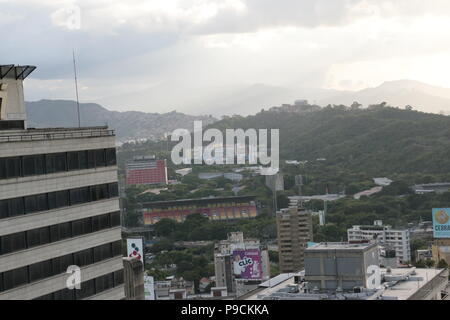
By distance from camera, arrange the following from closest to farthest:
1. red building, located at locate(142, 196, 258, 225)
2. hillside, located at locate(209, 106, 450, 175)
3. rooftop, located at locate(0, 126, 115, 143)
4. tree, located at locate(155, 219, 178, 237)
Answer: rooftop, located at locate(0, 126, 115, 143), tree, located at locate(155, 219, 178, 237), red building, located at locate(142, 196, 258, 225), hillside, located at locate(209, 106, 450, 175)

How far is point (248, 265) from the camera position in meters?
33.2

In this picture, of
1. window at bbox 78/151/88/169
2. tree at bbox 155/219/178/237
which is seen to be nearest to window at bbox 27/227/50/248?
window at bbox 78/151/88/169

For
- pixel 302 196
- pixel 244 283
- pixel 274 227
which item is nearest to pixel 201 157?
pixel 302 196

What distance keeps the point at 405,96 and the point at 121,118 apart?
64.7m

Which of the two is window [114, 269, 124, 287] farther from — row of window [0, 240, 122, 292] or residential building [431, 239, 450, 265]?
residential building [431, 239, 450, 265]

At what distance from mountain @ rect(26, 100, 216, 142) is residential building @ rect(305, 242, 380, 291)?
117935mm

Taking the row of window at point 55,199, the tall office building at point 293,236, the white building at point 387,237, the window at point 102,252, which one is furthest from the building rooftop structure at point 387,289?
the white building at point 387,237

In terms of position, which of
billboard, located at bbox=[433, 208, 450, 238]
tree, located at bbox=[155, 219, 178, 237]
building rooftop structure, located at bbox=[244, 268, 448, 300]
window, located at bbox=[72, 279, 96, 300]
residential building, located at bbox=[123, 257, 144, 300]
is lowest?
tree, located at bbox=[155, 219, 178, 237]

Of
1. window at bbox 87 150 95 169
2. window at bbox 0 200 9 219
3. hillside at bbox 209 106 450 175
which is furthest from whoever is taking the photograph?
hillside at bbox 209 106 450 175

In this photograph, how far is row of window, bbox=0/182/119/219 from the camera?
7.45 m

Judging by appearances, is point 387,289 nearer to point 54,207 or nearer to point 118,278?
point 118,278

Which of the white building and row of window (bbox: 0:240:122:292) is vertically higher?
row of window (bbox: 0:240:122:292)

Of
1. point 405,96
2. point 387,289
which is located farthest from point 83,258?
point 405,96
